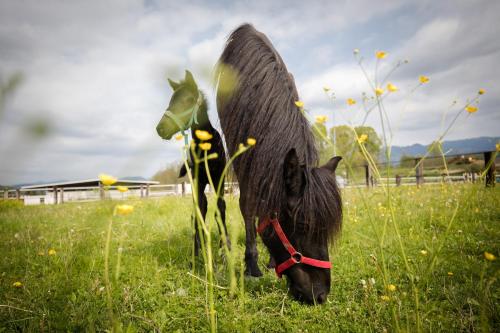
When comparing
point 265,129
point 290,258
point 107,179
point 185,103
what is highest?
point 185,103

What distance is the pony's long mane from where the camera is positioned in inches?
93.9

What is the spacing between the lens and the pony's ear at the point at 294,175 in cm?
231

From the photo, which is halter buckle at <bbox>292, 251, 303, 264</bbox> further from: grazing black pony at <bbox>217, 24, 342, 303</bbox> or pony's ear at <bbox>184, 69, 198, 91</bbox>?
pony's ear at <bbox>184, 69, 198, 91</bbox>

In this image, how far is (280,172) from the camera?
2.44 metres

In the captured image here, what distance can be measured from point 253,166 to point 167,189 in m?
28.4

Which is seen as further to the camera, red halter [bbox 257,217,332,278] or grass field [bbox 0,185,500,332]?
red halter [bbox 257,217,332,278]

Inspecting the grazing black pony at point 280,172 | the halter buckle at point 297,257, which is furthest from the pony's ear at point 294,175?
the halter buckle at point 297,257

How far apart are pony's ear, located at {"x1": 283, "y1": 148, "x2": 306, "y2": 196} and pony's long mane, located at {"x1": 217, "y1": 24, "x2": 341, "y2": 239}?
0.17 ft

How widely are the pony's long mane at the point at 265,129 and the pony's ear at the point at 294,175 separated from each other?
5cm

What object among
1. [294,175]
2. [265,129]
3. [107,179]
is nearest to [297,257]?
[294,175]

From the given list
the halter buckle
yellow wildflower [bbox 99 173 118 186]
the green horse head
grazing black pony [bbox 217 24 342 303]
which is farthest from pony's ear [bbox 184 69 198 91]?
the halter buckle

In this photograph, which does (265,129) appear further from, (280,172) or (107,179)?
(107,179)

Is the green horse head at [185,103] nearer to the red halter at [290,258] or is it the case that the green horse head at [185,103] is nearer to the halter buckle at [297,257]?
the red halter at [290,258]

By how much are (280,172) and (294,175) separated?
0.46 ft
